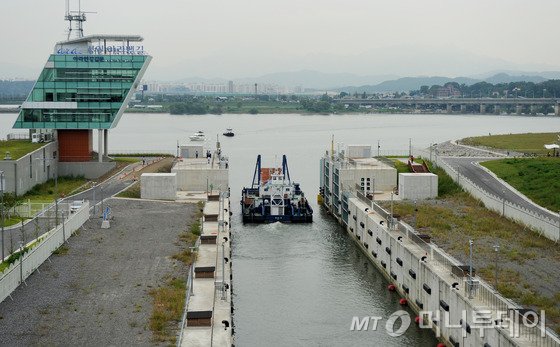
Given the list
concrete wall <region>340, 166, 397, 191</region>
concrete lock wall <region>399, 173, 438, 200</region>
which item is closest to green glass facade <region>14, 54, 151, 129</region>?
concrete wall <region>340, 166, 397, 191</region>

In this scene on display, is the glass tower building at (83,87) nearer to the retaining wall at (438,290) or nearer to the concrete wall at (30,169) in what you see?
the concrete wall at (30,169)

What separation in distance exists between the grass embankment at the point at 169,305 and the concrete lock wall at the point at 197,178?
622 inches

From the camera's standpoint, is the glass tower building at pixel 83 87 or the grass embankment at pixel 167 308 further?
the glass tower building at pixel 83 87

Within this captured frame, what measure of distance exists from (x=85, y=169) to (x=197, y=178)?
24.5 feet

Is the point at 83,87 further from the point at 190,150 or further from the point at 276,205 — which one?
the point at 276,205

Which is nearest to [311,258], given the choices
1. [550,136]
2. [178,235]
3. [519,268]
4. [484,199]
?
[178,235]

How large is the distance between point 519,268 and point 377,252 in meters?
7.86

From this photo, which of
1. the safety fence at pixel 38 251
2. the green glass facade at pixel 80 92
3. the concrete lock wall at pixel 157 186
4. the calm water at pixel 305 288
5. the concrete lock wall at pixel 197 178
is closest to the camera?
the safety fence at pixel 38 251

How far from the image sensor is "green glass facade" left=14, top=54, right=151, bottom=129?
1777 inches

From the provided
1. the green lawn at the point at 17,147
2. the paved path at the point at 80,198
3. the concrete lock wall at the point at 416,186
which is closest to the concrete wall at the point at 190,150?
the paved path at the point at 80,198

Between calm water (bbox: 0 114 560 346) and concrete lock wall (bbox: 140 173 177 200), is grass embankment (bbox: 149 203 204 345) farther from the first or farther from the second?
concrete lock wall (bbox: 140 173 177 200)

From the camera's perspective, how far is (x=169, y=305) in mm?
20766

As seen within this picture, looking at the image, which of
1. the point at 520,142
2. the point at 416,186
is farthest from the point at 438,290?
the point at 520,142

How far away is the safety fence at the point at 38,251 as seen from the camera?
70.6 ft
